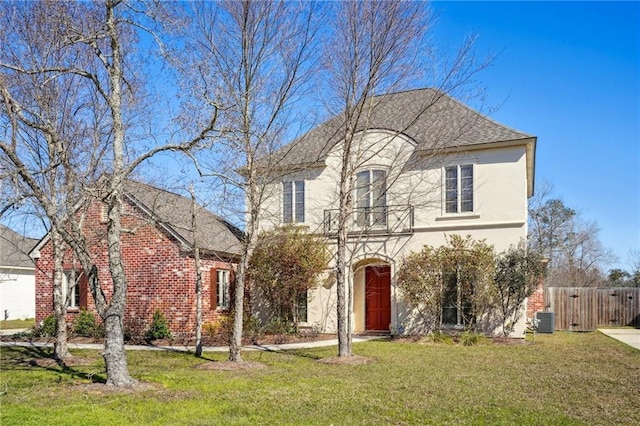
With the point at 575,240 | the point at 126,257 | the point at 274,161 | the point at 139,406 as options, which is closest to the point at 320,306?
the point at 126,257

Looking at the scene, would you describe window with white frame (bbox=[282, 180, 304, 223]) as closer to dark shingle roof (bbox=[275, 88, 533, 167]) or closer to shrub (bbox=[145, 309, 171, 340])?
dark shingle roof (bbox=[275, 88, 533, 167])

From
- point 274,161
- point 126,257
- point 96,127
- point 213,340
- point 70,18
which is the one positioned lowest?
point 213,340

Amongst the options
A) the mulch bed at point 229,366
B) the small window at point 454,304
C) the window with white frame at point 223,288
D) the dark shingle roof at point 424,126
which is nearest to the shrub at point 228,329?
the window with white frame at point 223,288

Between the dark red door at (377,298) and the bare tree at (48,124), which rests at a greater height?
the bare tree at (48,124)

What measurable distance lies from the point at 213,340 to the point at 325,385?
7604 millimetres

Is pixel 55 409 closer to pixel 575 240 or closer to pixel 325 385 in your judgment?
pixel 325 385

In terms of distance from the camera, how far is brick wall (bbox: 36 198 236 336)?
665 inches

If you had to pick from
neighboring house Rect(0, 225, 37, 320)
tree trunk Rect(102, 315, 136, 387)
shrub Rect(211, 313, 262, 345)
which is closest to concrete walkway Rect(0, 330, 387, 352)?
shrub Rect(211, 313, 262, 345)

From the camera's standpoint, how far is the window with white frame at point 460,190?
690 inches

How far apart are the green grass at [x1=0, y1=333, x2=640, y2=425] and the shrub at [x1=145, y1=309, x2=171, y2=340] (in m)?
3.09

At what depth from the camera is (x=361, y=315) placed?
19531 mm

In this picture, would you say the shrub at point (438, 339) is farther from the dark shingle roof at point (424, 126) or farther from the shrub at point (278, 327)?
the dark shingle roof at point (424, 126)

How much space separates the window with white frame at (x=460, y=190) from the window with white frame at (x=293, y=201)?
5161mm

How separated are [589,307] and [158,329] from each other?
58.3 ft
